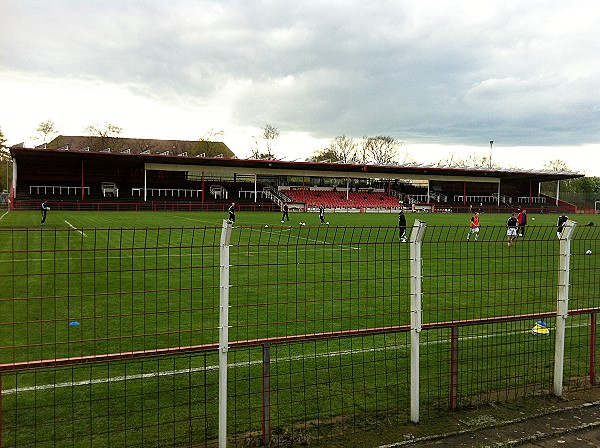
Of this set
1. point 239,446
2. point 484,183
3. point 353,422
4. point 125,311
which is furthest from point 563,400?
point 484,183

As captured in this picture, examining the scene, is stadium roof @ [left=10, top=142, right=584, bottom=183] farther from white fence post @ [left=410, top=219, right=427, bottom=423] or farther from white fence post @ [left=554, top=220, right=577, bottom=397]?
white fence post @ [left=554, top=220, right=577, bottom=397]

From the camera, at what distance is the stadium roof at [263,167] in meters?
49.4

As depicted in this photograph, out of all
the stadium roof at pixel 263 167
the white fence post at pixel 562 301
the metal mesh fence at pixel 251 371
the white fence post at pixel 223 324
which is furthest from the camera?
the stadium roof at pixel 263 167

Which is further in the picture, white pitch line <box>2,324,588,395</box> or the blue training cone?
the blue training cone

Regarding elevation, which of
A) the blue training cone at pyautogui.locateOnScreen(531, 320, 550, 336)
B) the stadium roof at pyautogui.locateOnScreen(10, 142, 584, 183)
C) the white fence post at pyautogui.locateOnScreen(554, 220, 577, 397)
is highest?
the stadium roof at pyautogui.locateOnScreen(10, 142, 584, 183)

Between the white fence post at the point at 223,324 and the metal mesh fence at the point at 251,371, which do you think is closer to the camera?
the white fence post at the point at 223,324

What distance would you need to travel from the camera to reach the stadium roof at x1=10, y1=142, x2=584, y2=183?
49.4m

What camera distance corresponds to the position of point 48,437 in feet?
15.2

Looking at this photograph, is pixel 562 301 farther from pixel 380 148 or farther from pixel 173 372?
pixel 380 148

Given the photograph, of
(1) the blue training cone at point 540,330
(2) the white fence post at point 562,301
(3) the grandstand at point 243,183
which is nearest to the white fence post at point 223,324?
(2) the white fence post at point 562,301

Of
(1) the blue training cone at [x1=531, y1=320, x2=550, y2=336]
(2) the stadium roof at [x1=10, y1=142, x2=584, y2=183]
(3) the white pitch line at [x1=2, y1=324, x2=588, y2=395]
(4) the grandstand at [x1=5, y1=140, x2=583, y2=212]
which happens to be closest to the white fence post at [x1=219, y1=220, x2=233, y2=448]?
(3) the white pitch line at [x1=2, y1=324, x2=588, y2=395]

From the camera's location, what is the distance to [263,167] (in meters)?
60.8

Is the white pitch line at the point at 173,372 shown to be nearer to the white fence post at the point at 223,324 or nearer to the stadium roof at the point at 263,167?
the white fence post at the point at 223,324

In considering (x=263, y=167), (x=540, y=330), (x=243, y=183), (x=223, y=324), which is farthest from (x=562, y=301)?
(x=243, y=183)
